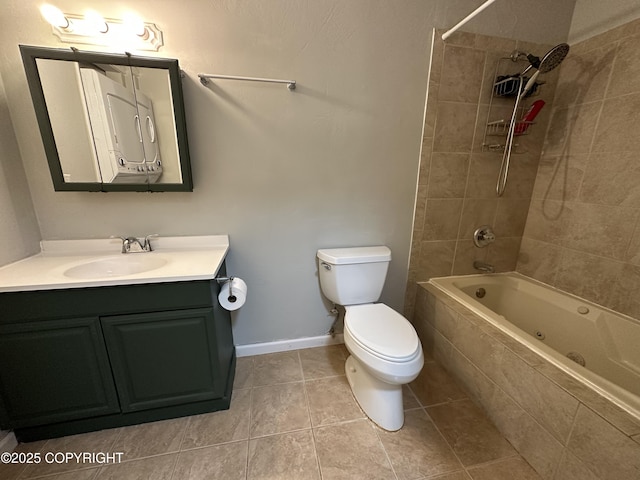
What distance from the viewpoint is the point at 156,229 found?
1441 millimetres

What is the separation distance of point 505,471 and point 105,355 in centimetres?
182

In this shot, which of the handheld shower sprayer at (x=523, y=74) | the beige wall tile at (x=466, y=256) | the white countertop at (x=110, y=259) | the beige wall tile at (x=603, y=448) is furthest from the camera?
the beige wall tile at (x=466, y=256)

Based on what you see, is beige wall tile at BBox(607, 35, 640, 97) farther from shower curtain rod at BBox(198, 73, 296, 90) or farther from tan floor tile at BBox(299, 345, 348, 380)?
tan floor tile at BBox(299, 345, 348, 380)

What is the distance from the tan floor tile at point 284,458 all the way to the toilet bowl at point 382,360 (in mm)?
359

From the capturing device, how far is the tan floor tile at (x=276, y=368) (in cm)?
156

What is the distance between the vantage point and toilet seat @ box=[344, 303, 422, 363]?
116 cm

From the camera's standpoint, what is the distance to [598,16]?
146cm

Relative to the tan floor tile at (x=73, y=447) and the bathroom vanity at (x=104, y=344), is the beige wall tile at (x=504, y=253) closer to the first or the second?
the bathroom vanity at (x=104, y=344)

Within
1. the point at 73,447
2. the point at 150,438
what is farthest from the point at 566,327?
the point at 73,447

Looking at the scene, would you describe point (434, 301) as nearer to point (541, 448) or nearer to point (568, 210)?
point (541, 448)

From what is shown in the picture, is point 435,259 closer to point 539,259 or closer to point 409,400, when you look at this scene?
point 539,259

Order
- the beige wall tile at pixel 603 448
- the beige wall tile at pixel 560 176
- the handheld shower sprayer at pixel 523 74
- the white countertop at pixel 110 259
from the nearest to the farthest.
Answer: the beige wall tile at pixel 603 448, the white countertop at pixel 110 259, the handheld shower sprayer at pixel 523 74, the beige wall tile at pixel 560 176

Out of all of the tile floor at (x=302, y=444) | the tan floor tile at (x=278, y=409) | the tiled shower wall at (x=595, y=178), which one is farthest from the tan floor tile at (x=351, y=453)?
the tiled shower wall at (x=595, y=178)

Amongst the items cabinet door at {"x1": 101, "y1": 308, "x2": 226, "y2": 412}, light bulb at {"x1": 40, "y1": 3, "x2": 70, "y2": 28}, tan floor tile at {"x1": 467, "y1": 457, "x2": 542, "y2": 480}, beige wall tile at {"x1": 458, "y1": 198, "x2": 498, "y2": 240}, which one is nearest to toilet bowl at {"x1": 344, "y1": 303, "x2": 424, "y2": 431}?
tan floor tile at {"x1": 467, "y1": 457, "x2": 542, "y2": 480}
